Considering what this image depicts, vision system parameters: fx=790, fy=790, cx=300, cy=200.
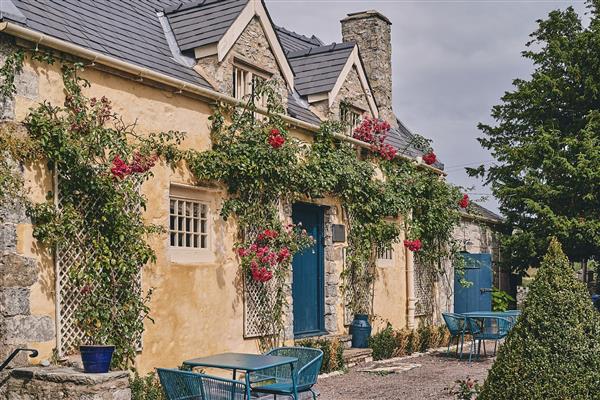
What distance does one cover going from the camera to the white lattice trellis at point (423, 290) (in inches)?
647

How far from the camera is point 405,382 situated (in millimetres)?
11156

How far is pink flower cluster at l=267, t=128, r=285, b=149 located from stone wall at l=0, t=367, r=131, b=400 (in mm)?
4343

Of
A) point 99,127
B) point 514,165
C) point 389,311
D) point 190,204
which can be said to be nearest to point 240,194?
point 190,204

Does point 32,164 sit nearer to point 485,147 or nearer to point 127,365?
point 127,365

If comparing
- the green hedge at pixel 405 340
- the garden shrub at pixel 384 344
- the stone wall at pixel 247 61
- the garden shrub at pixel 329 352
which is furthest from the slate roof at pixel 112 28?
the green hedge at pixel 405 340

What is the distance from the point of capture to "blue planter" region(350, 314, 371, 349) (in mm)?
13383

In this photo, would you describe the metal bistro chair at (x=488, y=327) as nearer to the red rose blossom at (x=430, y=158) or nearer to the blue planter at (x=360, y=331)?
the blue planter at (x=360, y=331)

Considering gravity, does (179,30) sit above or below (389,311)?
above

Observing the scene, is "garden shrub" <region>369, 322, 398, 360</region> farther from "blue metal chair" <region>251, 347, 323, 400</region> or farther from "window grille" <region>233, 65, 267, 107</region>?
"blue metal chair" <region>251, 347, 323, 400</region>

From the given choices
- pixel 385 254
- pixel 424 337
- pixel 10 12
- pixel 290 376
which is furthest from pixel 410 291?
pixel 10 12

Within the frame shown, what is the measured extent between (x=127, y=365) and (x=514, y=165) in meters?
13.6

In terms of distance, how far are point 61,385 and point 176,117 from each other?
391 centimetres

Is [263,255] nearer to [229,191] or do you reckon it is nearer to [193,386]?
[229,191]

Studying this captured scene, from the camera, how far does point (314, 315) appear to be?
1304 centimetres
